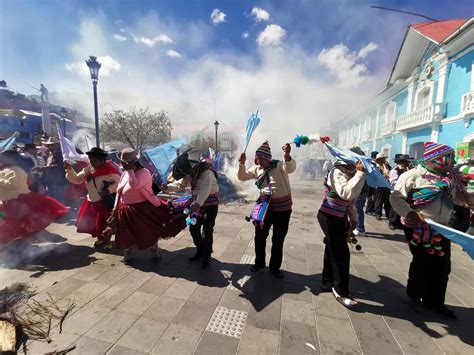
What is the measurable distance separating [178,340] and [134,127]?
2503 centimetres

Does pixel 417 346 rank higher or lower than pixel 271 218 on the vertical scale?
lower

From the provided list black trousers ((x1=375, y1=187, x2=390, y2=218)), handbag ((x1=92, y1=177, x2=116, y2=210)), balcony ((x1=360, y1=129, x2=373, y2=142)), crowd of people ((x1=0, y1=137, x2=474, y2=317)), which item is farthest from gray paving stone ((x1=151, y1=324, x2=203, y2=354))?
balcony ((x1=360, y1=129, x2=373, y2=142))

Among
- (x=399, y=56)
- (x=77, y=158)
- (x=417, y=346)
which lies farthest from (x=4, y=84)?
(x=417, y=346)

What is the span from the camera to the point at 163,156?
5359 mm

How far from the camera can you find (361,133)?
77.9 ft

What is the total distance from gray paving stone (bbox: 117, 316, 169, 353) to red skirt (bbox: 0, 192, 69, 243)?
9.25 ft

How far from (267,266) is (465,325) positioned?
7.56 feet

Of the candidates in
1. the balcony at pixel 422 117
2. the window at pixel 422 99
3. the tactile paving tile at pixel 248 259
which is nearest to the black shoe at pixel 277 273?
the tactile paving tile at pixel 248 259

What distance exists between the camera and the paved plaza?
222cm

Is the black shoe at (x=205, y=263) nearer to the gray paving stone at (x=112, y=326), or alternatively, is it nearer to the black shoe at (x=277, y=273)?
the black shoe at (x=277, y=273)

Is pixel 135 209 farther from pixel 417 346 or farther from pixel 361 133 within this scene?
pixel 361 133

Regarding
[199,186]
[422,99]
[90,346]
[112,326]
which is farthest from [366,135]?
[90,346]

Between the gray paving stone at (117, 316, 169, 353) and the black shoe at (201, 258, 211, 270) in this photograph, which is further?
the black shoe at (201, 258, 211, 270)

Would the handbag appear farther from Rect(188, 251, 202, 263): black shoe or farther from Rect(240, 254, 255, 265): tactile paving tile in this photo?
Rect(240, 254, 255, 265): tactile paving tile
